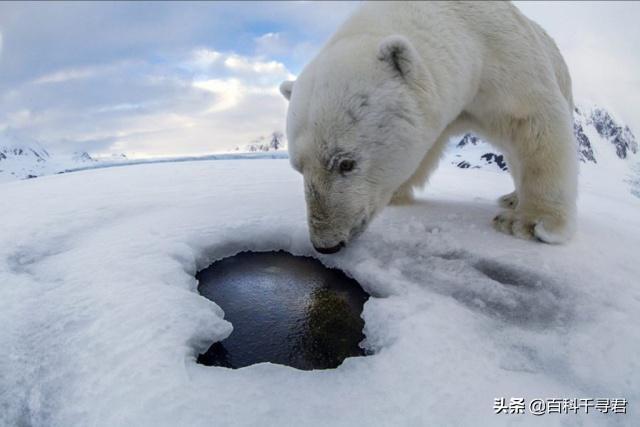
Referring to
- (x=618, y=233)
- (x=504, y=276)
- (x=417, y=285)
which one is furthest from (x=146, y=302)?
(x=618, y=233)

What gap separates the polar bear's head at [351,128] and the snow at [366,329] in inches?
17.4

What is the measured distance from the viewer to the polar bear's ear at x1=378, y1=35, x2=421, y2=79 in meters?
1.89

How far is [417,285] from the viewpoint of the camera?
6.49 feet

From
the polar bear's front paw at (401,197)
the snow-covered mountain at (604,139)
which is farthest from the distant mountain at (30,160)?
the snow-covered mountain at (604,139)

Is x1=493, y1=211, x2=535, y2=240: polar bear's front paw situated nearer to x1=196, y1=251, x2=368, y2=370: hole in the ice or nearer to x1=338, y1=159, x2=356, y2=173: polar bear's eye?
x1=196, y1=251, x2=368, y2=370: hole in the ice

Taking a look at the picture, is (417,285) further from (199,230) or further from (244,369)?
(199,230)

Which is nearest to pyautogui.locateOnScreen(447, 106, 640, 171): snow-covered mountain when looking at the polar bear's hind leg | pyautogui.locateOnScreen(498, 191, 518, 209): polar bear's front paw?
pyautogui.locateOnScreen(498, 191, 518, 209): polar bear's front paw

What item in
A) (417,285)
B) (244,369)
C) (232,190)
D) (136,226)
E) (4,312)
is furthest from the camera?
(232,190)

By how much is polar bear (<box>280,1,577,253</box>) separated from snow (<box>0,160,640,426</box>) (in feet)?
1.22

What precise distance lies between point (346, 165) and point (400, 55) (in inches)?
23.1

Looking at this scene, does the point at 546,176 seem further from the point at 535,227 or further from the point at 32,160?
the point at 32,160

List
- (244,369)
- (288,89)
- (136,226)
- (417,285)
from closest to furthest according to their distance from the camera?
(244,369) → (417,285) → (288,89) → (136,226)

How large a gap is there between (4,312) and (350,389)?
4.87 ft

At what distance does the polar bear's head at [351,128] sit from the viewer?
189 cm
